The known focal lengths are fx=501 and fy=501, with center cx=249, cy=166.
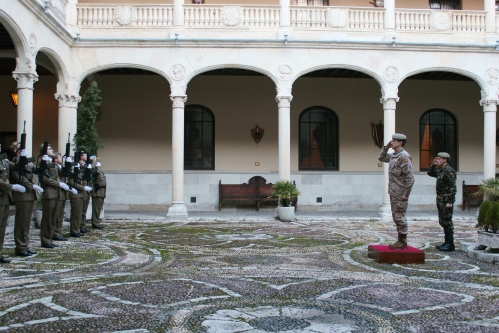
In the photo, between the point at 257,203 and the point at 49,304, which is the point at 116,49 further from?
the point at 49,304

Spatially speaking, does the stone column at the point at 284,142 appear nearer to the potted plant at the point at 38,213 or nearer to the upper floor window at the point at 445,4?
the potted plant at the point at 38,213

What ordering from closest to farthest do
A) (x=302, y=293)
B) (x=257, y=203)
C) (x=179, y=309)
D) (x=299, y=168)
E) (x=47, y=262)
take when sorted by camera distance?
(x=179, y=309) → (x=302, y=293) → (x=47, y=262) → (x=257, y=203) → (x=299, y=168)

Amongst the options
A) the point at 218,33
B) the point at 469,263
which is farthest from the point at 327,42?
the point at 469,263

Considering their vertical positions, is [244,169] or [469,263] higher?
[244,169]

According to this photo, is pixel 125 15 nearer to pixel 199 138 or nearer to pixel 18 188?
pixel 199 138

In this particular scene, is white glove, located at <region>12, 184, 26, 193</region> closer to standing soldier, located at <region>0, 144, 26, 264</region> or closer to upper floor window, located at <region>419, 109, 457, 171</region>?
standing soldier, located at <region>0, 144, 26, 264</region>

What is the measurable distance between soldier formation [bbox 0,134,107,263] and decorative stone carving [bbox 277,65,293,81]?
21.5ft

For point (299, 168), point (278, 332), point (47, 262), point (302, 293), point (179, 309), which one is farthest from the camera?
point (299, 168)

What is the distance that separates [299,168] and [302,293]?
14.1 metres

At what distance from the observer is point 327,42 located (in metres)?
16.3

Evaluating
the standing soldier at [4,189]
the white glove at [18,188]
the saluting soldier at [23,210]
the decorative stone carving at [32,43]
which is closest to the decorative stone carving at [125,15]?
the decorative stone carving at [32,43]

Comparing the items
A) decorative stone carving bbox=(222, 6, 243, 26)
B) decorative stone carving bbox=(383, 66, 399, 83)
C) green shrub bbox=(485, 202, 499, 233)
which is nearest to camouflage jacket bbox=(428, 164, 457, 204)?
green shrub bbox=(485, 202, 499, 233)

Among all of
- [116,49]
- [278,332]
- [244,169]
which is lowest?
[278,332]

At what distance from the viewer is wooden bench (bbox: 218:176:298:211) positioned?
1869 centimetres
